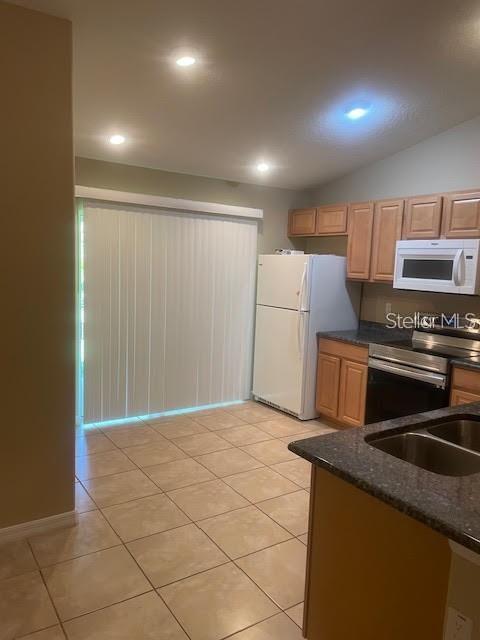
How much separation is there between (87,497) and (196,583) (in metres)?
1.10

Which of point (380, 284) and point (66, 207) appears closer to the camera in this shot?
point (66, 207)

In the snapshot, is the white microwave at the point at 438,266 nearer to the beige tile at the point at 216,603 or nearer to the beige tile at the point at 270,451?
the beige tile at the point at 270,451

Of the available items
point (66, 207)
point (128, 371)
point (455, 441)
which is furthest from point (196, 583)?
point (128, 371)

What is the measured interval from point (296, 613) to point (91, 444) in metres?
2.36

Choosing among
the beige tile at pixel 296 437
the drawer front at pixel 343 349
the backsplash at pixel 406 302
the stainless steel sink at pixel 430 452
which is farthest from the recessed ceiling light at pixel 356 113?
the beige tile at pixel 296 437

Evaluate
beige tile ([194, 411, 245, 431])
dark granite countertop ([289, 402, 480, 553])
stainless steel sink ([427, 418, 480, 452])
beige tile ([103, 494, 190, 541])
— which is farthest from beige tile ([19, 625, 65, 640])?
beige tile ([194, 411, 245, 431])

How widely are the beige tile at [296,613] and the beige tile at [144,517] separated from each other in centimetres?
89

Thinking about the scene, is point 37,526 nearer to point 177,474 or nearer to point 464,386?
point 177,474

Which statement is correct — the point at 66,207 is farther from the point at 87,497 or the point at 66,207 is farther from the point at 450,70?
the point at 450,70

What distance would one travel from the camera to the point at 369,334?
14.5ft

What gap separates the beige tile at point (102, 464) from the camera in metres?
3.37

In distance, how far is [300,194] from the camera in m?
5.28

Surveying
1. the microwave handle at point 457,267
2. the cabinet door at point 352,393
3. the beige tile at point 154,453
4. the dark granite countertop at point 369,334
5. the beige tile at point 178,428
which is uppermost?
the microwave handle at point 457,267

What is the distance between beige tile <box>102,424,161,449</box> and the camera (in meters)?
3.95
